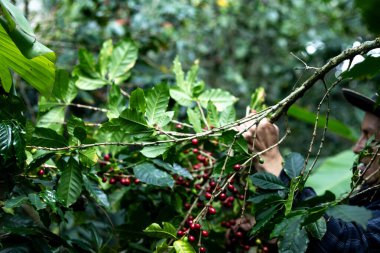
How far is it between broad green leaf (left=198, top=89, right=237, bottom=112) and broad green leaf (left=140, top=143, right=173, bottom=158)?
0.38 metres

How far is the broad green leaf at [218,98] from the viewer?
1.58 meters

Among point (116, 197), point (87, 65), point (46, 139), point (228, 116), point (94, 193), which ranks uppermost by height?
point (228, 116)

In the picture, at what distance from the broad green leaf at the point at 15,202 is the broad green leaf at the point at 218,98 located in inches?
27.8

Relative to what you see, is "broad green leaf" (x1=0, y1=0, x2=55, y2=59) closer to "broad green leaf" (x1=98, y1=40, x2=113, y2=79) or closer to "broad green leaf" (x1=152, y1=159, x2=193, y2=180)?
"broad green leaf" (x1=152, y1=159, x2=193, y2=180)

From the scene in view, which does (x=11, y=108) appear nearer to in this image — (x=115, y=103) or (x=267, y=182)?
(x=115, y=103)

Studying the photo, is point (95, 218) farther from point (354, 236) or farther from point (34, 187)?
point (354, 236)

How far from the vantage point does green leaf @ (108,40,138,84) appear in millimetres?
1635

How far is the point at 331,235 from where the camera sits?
124 cm

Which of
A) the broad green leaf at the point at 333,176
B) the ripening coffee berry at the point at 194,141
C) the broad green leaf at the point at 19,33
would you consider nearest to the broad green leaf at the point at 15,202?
the broad green leaf at the point at 19,33

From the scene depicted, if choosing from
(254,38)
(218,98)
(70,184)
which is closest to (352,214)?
(70,184)

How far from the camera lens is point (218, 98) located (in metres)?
1.60

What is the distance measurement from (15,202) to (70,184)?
14 cm

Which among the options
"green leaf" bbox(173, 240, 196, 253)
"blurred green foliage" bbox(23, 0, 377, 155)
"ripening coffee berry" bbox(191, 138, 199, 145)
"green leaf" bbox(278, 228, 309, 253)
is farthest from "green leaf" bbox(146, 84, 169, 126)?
"blurred green foliage" bbox(23, 0, 377, 155)

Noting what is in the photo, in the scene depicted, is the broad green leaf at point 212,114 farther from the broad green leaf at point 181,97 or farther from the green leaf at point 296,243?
the green leaf at point 296,243
